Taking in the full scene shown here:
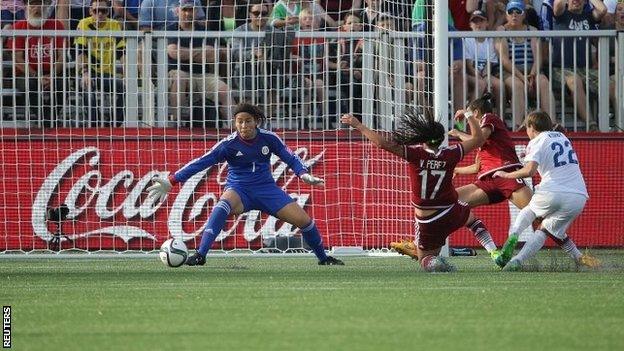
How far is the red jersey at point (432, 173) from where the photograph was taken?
1419 centimetres

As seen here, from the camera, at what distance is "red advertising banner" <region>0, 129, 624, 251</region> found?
18.9m

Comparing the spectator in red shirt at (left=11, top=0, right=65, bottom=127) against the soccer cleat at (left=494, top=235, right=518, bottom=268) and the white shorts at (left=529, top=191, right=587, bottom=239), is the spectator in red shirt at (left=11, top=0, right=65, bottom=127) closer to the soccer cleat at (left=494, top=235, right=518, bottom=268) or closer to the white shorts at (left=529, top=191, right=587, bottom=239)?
the soccer cleat at (left=494, top=235, right=518, bottom=268)

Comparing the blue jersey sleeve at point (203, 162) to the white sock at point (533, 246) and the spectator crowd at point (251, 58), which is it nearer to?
the spectator crowd at point (251, 58)

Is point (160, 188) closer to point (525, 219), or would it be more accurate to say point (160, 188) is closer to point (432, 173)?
point (432, 173)

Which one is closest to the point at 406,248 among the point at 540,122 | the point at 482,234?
the point at 482,234

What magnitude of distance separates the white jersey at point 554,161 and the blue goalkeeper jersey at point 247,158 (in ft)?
8.54

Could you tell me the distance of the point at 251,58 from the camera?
61.6 feet

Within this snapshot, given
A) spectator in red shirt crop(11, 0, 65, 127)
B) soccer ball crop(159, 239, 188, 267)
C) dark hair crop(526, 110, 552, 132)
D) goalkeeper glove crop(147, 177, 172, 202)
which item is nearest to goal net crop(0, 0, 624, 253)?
spectator in red shirt crop(11, 0, 65, 127)

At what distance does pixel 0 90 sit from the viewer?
18.4 metres

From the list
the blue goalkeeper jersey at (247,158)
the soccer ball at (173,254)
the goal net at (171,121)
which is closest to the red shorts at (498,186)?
the blue goalkeeper jersey at (247,158)

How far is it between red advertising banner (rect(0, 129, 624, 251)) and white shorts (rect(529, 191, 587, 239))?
4.46 metres

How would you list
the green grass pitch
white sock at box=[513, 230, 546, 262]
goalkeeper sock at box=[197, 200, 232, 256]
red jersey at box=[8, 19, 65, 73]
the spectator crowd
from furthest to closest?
red jersey at box=[8, 19, 65, 73]
the spectator crowd
goalkeeper sock at box=[197, 200, 232, 256]
white sock at box=[513, 230, 546, 262]
the green grass pitch

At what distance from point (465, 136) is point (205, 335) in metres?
7.53

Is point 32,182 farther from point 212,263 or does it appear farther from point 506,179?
point 506,179
